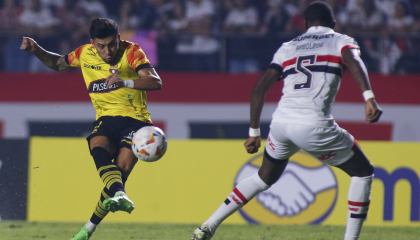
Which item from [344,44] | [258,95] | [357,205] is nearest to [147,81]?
[258,95]

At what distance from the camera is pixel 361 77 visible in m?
3.86

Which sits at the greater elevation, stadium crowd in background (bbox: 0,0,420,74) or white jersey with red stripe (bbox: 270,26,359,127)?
white jersey with red stripe (bbox: 270,26,359,127)

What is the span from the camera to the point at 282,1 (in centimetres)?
1159

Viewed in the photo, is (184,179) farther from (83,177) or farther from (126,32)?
(126,32)

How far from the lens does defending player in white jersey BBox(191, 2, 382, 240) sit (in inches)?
158

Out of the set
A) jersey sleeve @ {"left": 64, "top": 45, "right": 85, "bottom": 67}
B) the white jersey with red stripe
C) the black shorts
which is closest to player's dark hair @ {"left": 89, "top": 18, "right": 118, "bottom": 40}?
jersey sleeve @ {"left": 64, "top": 45, "right": 85, "bottom": 67}

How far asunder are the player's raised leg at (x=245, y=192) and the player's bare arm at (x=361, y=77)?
0.89m

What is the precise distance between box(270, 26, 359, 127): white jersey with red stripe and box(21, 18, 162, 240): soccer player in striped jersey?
3.94 ft

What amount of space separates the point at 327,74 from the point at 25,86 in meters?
8.80

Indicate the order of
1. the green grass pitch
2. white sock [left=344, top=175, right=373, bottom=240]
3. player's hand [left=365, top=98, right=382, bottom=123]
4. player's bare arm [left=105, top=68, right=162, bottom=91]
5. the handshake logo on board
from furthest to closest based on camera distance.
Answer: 1. the handshake logo on board
2. the green grass pitch
3. player's bare arm [left=105, top=68, right=162, bottom=91]
4. white sock [left=344, top=175, right=373, bottom=240]
5. player's hand [left=365, top=98, right=382, bottom=123]

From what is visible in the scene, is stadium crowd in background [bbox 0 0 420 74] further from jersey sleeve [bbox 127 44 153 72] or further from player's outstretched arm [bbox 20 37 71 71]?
jersey sleeve [bbox 127 44 153 72]

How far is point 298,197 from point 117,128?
3164 mm

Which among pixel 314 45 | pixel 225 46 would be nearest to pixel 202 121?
pixel 225 46

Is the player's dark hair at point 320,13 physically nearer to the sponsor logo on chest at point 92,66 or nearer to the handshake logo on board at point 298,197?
the sponsor logo on chest at point 92,66
